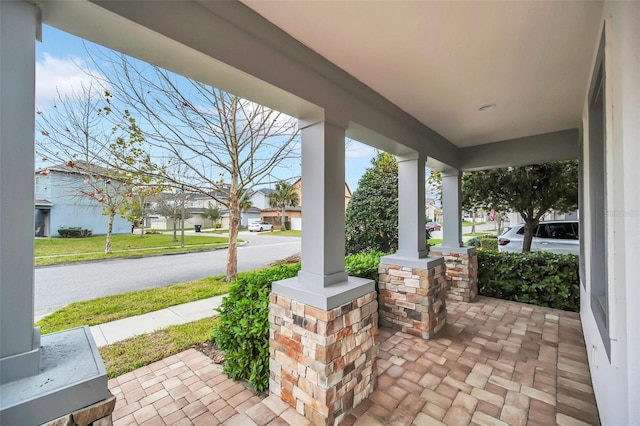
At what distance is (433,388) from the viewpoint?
2389mm

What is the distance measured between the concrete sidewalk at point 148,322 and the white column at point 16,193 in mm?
3052

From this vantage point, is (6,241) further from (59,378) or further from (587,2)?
(587,2)

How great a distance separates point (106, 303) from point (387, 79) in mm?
6204

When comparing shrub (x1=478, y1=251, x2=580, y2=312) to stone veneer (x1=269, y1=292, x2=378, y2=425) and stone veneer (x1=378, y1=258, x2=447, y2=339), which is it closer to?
stone veneer (x1=378, y1=258, x2=447, y2=339)

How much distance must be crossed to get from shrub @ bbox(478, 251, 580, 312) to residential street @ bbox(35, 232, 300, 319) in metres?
6.90

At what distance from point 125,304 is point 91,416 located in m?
4.91

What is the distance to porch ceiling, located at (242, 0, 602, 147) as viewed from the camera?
170 cm

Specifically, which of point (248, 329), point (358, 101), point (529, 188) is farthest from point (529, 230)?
point (248, 329)

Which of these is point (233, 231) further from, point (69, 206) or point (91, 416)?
point (69, 206)

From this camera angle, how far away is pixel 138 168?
17.1 feet

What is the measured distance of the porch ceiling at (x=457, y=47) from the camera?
1.70 m

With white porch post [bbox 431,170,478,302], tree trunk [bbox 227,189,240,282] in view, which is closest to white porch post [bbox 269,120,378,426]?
white porch post [bbox 431,170,478,302]

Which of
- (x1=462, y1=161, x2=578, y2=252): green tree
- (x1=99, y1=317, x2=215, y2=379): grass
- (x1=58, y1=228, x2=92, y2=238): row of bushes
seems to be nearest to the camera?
(x1=99, y1=317, x2=215, y2=379): grass

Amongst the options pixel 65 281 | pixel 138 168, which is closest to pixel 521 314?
pixel 138 168
